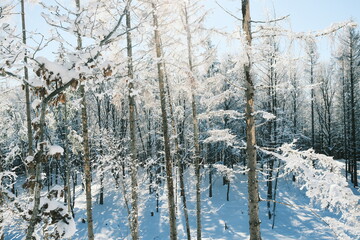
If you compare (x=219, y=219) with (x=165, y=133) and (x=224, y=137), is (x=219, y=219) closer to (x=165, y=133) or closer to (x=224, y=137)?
(x=165, y=133)

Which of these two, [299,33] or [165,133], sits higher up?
[299,33]

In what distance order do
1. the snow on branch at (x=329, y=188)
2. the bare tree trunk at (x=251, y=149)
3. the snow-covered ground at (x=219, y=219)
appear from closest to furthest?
the snow on branch at (x=329, y=188), the bare tree trunk at (x=251, y=149), the snow-covered ground at (x=219, y=219)

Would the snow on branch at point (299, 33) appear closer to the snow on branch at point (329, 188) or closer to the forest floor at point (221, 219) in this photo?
the snow on branch at point (329, 188)

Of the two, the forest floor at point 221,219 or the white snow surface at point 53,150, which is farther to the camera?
the forest floor at point 221,219

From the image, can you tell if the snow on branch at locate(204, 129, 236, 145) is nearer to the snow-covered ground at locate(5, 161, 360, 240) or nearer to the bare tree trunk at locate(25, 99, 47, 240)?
the bare tree trunk at locate(25, 99, 47, 240)

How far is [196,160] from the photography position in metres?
11.7

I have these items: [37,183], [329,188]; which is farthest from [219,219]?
[37,183]

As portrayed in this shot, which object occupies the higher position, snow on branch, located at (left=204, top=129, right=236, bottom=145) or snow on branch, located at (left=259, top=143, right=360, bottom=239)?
snow on branch, located at (left=204, top=129, right=236, bottom=145)

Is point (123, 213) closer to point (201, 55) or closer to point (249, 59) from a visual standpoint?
point (201, 55)

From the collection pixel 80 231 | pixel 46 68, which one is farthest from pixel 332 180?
pixel 80 231

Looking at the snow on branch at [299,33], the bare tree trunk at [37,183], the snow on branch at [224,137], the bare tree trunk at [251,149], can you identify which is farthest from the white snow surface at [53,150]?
the snow on branch at [224,137]

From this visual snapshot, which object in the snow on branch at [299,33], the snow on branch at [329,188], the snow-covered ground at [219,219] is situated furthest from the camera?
the snow-covered ground at [219,219]

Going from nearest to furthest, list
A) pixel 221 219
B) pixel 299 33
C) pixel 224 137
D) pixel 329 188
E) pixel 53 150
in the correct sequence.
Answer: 1. pixel 53 150
2. pixel 329 188
3. pixel 299 33
4. pixel 224 137
5. pixel 221 219

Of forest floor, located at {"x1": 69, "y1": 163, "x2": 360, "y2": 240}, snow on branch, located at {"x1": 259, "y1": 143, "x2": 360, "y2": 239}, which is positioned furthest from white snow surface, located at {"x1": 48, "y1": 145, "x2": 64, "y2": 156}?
forest floor, located at {"x1": 69, "y1": 163, "x2": 360, "y2": 240}
